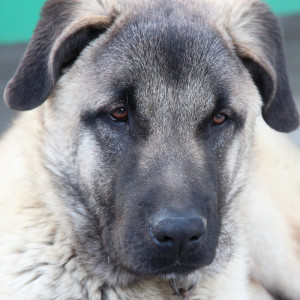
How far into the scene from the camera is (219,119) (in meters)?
3.61

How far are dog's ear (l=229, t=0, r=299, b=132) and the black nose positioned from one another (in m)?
1.07

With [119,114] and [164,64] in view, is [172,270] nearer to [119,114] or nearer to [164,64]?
[119,114]

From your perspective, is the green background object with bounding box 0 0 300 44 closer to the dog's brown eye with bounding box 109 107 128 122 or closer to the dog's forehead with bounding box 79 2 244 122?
the dog's forehead with bounding box 79 2 244 122

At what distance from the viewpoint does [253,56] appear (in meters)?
3.71

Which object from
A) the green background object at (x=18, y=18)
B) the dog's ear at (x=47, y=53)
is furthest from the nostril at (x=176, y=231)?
the green background object at (x=18, y=18)

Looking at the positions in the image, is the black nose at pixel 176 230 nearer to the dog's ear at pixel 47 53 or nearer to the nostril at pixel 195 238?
the nostril at pixel 195 238

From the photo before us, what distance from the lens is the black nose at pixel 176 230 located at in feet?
10.1

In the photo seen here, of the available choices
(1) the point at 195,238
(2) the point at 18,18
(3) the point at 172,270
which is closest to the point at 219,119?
(1) the point at 195,238

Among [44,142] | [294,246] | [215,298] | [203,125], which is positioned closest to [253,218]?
[294,246]

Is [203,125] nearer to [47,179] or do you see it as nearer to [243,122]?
[243,122]

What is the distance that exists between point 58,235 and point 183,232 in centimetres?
89

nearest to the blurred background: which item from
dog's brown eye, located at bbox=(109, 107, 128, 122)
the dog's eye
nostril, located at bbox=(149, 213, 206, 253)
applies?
the dog's eye

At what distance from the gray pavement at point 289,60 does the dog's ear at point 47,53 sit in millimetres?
4096

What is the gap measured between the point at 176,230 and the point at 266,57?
1.30m
